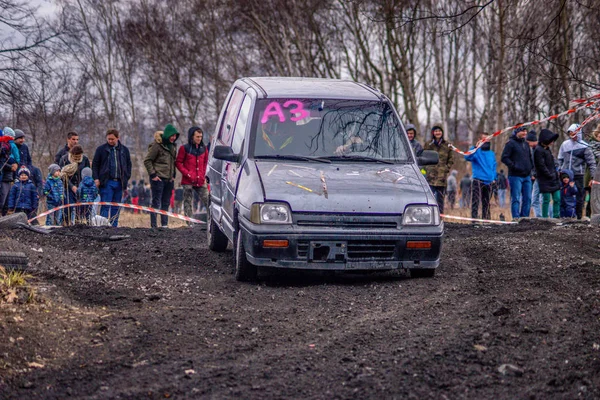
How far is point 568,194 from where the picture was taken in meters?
17.3

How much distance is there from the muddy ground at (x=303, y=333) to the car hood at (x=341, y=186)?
0.78 meters

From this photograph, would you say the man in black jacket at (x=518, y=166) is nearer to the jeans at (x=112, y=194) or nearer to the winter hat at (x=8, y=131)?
the jeans at (x=112, y=194)

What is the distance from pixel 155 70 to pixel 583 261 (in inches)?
1516

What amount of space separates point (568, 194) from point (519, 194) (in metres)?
1.72

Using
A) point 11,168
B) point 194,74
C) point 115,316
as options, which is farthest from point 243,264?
point 194,74

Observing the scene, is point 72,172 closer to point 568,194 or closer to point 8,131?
point 8,131

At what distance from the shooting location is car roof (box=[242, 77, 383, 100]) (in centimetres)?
915

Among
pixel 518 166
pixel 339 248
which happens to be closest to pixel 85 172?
pixel 518 166

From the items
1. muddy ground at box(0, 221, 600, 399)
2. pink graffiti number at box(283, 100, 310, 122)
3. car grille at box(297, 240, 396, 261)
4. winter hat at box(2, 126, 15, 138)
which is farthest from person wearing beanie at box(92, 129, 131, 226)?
car grille at box(297, 240, 396, 261)

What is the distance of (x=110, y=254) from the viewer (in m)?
10.3

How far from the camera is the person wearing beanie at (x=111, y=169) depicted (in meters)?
15.0

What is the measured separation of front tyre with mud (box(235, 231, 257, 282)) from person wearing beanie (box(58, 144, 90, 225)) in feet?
22.9

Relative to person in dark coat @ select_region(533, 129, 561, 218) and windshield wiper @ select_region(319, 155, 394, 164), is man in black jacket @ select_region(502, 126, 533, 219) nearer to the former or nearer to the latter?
person in dark coat @ select_region(533, 129, 561, 218)

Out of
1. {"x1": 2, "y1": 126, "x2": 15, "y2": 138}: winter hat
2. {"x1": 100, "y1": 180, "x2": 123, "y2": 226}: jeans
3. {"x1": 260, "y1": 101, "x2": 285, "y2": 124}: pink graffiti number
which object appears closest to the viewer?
{"x1": 260, "y1": 101, "x2": 285, "y2": 124}: pink graffiti number
